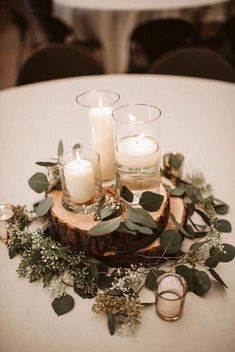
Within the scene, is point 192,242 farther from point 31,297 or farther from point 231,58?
point 231,58

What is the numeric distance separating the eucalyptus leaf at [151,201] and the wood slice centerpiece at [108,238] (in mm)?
33

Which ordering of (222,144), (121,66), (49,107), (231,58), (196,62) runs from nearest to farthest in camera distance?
(222,144), (49,107), (196,62), (231,58), (121,66)

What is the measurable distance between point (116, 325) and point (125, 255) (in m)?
0.13

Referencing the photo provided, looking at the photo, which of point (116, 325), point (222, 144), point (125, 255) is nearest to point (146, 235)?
point (125, 255)

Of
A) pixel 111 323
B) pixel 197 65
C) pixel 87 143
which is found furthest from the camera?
pixel 197 65

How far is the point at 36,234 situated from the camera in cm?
78

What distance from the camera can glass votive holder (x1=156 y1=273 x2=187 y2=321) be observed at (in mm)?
655

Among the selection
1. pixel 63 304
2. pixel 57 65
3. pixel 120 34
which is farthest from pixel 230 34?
pixel 63 304

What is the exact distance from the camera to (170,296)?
2.25 ft

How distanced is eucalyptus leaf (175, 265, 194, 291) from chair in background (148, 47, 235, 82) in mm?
1061

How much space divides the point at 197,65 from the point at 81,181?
1.02m

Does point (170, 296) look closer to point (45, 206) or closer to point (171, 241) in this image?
point (171, 241)

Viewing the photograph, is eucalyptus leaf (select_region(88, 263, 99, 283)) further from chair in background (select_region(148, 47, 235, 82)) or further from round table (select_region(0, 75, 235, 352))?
chair in background (select_region(148, 47, 235, 82))

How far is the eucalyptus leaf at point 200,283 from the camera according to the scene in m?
0.71
